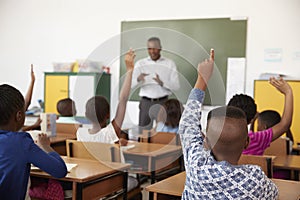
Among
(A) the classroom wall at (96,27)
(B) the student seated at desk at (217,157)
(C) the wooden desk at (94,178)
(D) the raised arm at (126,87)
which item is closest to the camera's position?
(B) the student seated at desk at (217,157)

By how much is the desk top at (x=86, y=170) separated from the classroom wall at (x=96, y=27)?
3.60m

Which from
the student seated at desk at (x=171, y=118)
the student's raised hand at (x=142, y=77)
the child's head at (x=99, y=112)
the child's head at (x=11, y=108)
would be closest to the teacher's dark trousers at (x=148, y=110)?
the student's raised hand at (x=142, y=77)

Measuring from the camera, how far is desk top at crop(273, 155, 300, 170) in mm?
2980

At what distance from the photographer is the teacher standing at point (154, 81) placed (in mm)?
5910

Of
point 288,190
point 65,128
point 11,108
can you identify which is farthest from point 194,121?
point 65,128

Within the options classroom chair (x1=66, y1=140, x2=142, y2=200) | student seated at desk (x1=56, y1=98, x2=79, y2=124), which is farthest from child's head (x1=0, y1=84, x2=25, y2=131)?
student seated at desk (x1=56, y1=98, x2=79, y2=124)

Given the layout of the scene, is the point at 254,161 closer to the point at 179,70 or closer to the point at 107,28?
the point at 179,70

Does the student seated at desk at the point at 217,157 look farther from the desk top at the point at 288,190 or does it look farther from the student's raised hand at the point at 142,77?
the student's raised hand at the point at 142,77

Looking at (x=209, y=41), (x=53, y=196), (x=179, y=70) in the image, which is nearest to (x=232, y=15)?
(x=209, y=41)

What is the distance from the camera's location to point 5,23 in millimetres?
7754

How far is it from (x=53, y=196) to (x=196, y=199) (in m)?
1.23

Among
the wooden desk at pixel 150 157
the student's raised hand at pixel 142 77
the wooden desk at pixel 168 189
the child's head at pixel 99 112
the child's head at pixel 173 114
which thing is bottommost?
the wooden desk at pixel 150 157

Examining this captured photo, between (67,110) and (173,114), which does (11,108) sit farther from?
(67,110)

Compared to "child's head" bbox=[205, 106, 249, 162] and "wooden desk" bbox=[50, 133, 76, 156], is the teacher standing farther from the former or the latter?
"child's head" bbox=[205, 106, 249, 162]
